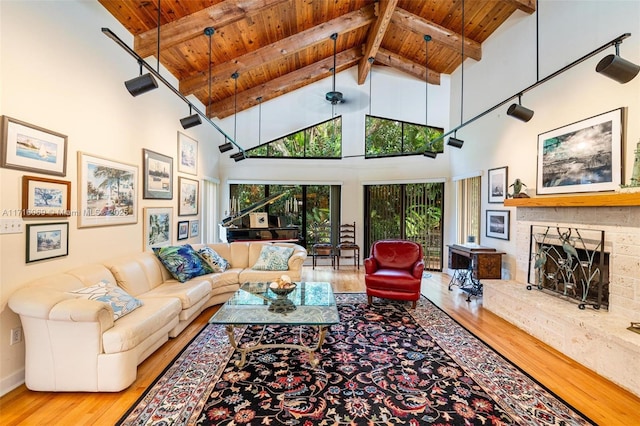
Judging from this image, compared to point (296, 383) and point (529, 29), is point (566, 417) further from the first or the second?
point (529, 29)

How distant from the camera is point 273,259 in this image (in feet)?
15.9

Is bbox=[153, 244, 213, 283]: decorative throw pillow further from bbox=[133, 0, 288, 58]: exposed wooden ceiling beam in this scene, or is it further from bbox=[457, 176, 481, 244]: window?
bbox=[457, 176, 481, 244]: window

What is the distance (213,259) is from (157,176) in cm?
157

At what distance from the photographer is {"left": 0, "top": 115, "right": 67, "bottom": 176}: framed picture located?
2402 millimetres

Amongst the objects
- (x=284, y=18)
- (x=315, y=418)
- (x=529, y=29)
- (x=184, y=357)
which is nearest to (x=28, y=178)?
(x=184, y=357)

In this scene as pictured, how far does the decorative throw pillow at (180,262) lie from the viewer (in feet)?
13.4

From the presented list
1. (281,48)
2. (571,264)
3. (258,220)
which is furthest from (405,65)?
(571,264)

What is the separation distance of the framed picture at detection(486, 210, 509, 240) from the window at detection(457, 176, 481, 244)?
49 centimetres

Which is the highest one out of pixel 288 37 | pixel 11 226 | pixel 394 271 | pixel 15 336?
pixel 288 37

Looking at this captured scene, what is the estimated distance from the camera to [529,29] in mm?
4445

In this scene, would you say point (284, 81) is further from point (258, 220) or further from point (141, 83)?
point (141, 83)

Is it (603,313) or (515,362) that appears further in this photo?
(603,313)

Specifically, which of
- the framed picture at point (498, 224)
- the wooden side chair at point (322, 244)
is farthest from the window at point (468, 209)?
the wooden side chair at point (322, 244)

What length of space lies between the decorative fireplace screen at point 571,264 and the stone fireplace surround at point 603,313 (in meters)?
0.10
